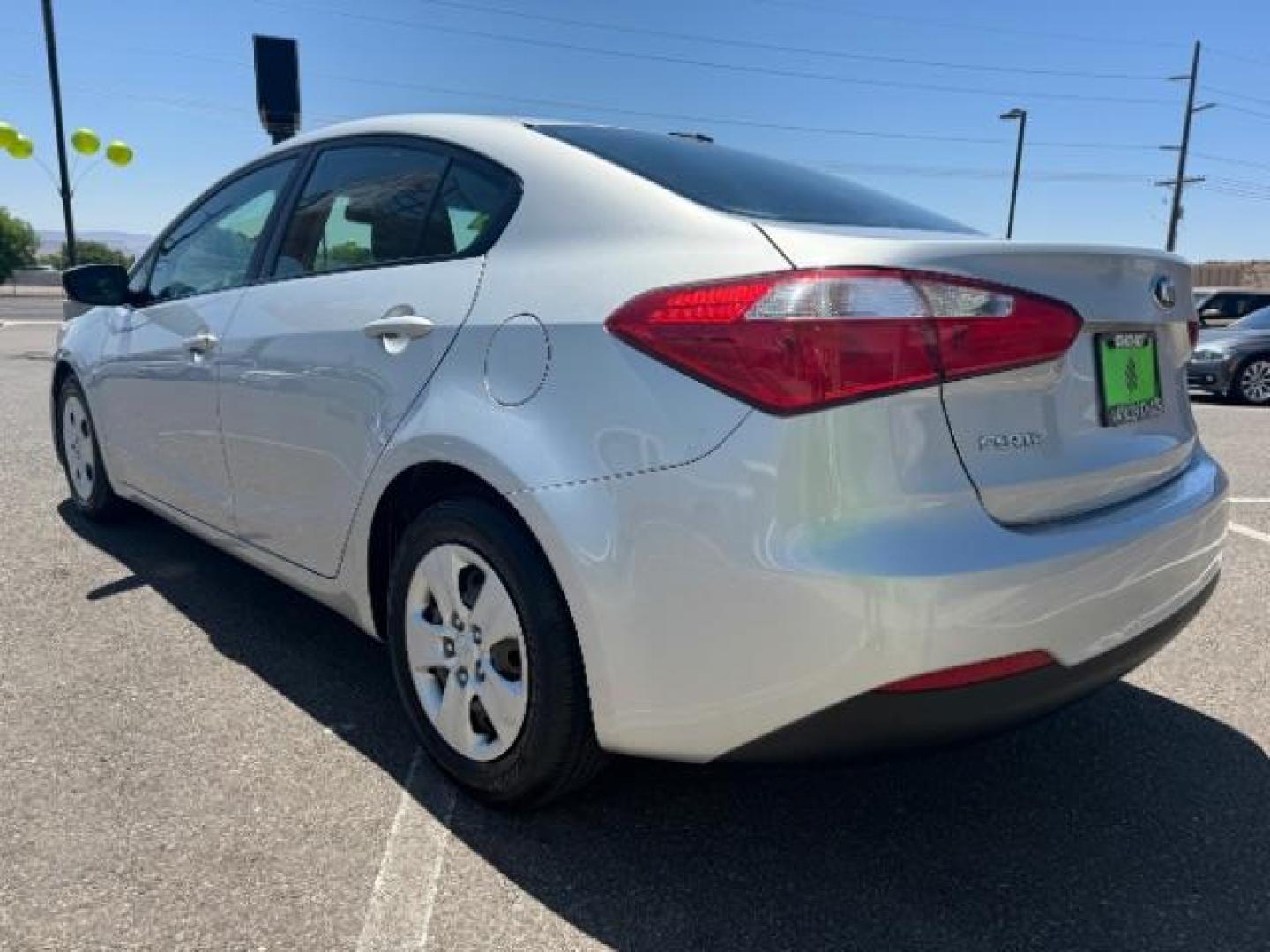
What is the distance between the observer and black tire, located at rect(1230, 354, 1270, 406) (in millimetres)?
12289

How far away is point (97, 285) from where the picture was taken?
406cm

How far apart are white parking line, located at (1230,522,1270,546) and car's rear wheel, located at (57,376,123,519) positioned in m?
5.34

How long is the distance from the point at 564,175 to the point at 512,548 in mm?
853

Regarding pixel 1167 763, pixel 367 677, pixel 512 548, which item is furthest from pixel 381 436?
pixel 1167 763

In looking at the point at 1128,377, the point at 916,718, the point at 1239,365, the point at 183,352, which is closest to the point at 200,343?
the point at 183,352

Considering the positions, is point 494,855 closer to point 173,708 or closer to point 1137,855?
point 173,708

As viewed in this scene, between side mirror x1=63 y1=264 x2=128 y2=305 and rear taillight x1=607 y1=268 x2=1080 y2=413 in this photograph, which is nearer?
rear taillight x1=607 y1=268 x2=1080 y2=413

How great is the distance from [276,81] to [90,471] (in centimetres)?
932

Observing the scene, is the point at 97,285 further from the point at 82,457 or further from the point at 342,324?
the point at 342,324

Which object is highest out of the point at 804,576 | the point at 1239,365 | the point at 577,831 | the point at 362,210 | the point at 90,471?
the point at 362,210

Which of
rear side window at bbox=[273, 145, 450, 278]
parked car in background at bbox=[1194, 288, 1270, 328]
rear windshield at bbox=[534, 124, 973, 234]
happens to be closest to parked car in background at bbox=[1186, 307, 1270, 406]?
parked car in background at bbox=[1194, 288, 1270, 328]

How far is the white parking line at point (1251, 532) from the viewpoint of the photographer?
4883 millimetres

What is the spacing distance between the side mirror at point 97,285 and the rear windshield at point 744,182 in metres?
2.37

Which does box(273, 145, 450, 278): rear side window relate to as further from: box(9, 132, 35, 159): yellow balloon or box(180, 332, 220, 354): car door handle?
box(9, 132, 35, 159): yellow balloon
